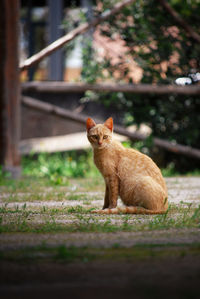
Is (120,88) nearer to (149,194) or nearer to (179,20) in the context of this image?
(179,20)

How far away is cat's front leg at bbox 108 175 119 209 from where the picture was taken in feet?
11.1

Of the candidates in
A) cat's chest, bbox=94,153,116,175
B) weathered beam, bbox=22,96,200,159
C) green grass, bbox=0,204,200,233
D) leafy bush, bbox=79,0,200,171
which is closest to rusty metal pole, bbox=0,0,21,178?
weathered beam, bbox=22,96,200,159

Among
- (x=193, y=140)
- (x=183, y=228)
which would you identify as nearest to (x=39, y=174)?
(x=193, y=140)

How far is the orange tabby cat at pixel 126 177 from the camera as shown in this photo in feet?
10.4

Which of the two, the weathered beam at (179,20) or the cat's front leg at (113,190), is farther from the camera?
the weathered beam at (179,20)

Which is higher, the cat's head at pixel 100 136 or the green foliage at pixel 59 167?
the cat's head at pixel 100 136

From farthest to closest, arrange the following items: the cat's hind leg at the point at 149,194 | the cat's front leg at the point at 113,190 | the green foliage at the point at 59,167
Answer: the green foliage at the point at 59,167
the cat's front leg at the point at 113,190
the cat's hind leg at the point at 149,194

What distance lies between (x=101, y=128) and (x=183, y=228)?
1448mm

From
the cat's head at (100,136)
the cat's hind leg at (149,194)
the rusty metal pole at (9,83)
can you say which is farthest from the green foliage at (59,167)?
the cat's hind leg at (149,194)

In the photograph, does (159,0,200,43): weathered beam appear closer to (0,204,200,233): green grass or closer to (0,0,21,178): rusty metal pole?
(0,0,21,178): rusty metal pole

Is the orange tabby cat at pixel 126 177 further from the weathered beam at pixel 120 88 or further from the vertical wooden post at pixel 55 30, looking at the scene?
the vertical wooden post at pixel 55 30

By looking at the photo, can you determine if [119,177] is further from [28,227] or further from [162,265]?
[162,265]

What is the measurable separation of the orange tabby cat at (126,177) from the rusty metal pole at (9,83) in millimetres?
2237

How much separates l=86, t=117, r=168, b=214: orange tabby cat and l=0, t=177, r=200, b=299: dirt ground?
0.73m
